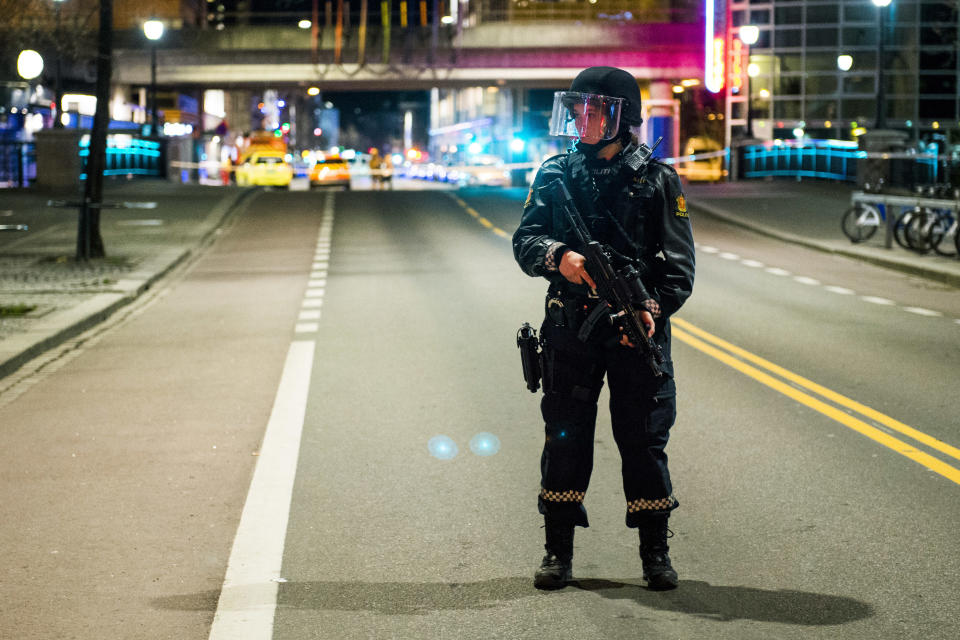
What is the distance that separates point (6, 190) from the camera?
135 ft

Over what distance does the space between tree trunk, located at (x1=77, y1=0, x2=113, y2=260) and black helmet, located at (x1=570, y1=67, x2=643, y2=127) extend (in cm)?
1706

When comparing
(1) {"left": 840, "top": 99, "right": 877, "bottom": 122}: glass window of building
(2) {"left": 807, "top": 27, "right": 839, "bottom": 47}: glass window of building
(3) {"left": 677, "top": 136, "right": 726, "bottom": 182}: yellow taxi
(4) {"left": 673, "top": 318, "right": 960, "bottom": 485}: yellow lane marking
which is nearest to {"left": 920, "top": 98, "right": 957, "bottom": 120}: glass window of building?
(1) {"left": 840, "top": 99, "right": 877, "bottom": 122}: glass window of building

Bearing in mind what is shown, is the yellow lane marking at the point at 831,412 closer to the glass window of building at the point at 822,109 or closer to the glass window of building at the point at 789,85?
the glass window of building at the point at 822,109

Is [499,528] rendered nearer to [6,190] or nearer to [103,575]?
[103,575]

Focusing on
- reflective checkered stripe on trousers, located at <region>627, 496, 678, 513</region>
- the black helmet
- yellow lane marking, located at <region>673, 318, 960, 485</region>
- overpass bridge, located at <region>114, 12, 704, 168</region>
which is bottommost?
yellow lane marking, located at <region>673, 318, 960, 485</region>

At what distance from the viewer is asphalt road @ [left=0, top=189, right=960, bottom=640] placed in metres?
5.29

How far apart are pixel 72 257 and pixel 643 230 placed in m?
17.9

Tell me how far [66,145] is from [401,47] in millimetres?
24106

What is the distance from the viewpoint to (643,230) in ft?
17.8

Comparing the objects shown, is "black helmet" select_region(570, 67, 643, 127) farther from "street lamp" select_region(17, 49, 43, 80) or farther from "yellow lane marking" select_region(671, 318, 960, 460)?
"street lamp" select_region(17, 49, 43, 80)

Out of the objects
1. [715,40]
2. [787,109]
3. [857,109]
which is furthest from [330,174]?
[857,109]

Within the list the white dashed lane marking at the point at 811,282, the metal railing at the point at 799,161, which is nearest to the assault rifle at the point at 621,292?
the white dashed lane marking at the point at 811,282

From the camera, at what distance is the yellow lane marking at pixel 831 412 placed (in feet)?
25.5

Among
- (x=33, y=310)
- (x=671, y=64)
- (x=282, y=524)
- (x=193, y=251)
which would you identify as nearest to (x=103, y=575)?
(x=282, y=524)
